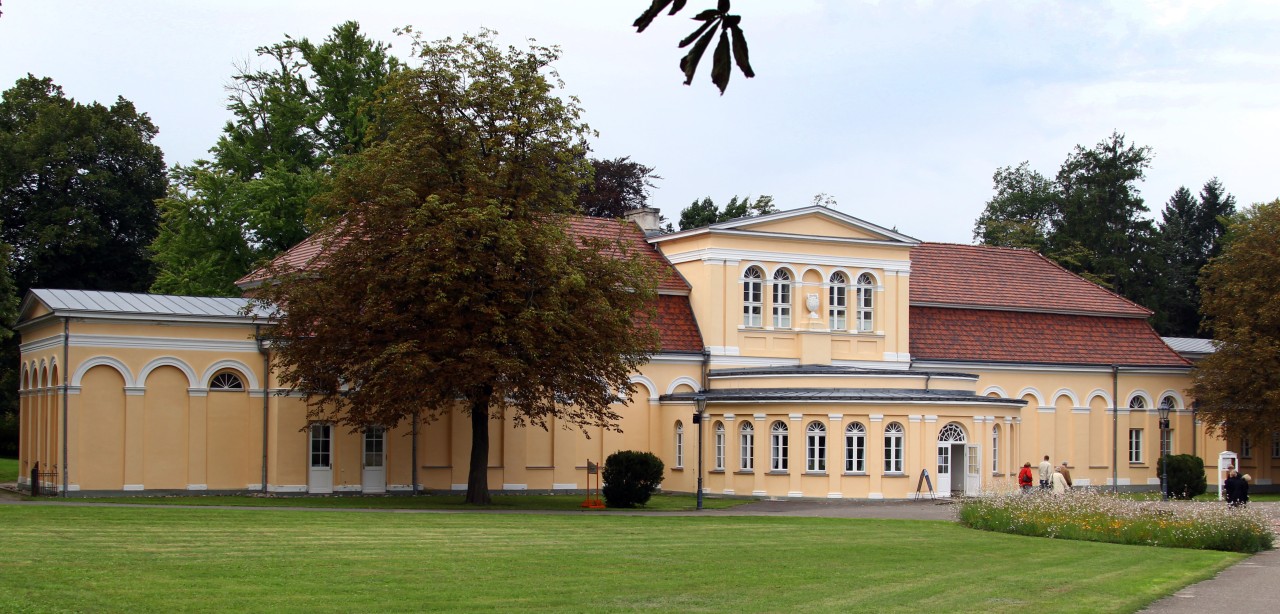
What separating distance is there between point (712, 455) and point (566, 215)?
35.8 ft

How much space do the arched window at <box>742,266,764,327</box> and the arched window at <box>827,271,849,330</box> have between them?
7.69 feet

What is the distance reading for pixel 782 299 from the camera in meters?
47.9

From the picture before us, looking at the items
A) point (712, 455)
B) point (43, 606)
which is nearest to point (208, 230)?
point (712, 455)

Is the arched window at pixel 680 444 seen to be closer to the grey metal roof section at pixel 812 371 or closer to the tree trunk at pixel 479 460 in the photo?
the grey metal roof section at pixel 812 371

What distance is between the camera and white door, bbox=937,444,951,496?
42.4 meters

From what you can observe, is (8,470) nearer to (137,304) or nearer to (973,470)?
(137,304)

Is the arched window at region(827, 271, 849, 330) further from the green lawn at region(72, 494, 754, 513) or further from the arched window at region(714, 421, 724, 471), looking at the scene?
the green lawn at region(72, 494, 754, 513)

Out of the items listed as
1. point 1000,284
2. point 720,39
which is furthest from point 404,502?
point 720,39

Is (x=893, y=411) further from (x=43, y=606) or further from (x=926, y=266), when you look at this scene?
(x=43, y=606)

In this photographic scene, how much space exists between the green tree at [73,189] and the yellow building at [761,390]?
18603 mm

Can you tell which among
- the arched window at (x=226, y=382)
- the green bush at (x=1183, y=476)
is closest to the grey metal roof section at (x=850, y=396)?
the green bush at (x=1183, y=476)

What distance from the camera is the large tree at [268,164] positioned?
2098 inches

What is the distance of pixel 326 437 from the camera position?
41.2 metres

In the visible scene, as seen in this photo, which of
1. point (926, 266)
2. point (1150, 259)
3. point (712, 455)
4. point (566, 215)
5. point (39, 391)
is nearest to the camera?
point (566, 215)
